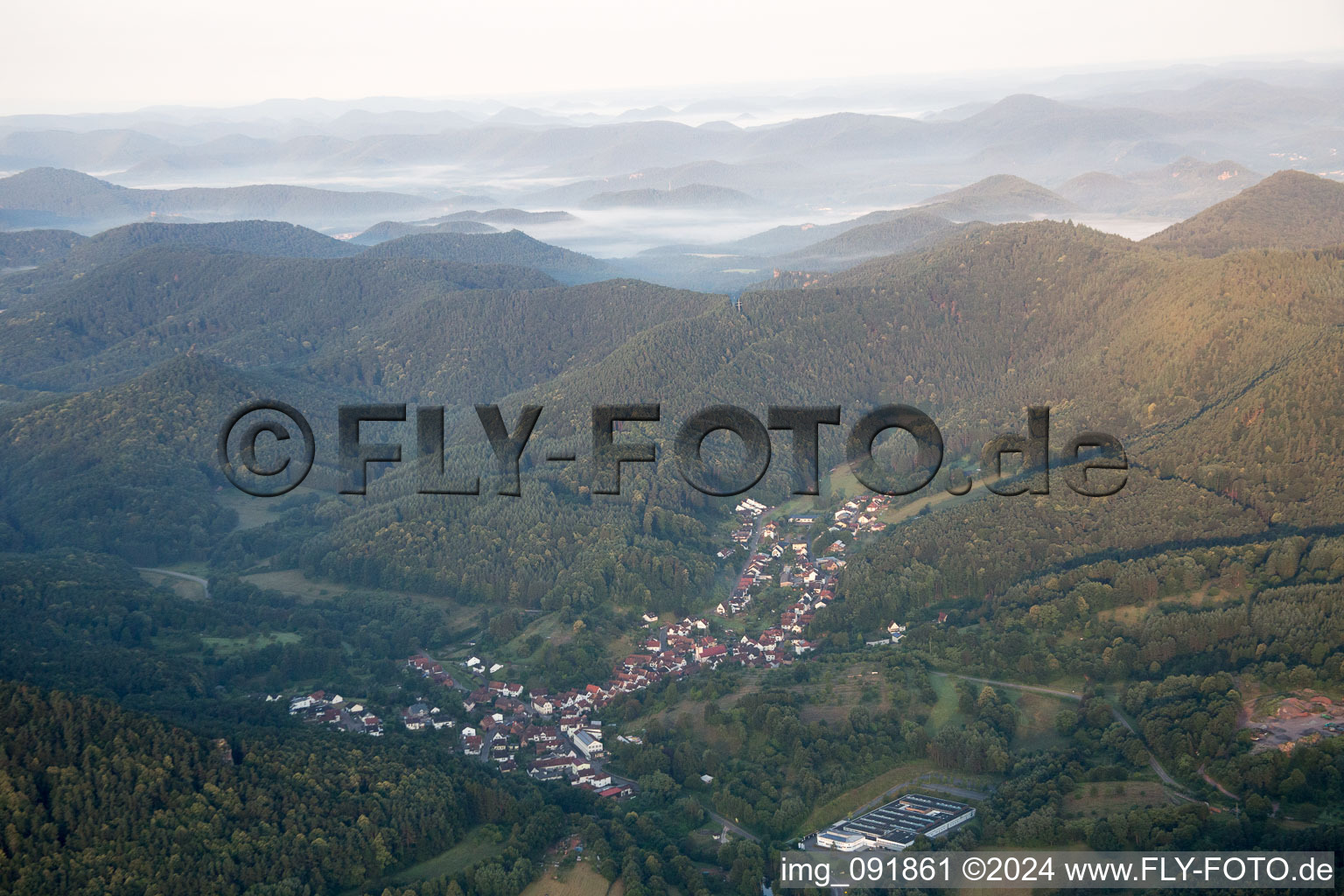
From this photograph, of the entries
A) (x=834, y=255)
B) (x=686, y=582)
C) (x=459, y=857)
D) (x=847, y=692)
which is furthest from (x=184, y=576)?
(x=834, y=255)

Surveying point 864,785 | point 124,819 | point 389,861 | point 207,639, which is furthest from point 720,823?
point 207,639

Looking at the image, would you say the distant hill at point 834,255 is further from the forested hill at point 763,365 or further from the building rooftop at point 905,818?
the building rooftop at point 905,818

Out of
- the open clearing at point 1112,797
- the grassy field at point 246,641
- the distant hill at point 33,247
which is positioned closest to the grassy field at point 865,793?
the open clearing at point 1112,797

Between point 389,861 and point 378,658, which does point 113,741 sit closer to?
point 389,861

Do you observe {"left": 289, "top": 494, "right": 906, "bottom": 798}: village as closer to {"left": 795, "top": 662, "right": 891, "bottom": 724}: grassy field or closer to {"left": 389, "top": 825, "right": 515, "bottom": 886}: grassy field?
{"left": 795, "top": 662, "right": 891, "bottom": 724}: grassy field

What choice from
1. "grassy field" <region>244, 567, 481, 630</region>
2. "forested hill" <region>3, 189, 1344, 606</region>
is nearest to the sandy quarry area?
"forested hill" <region>3, 189, 1344, 606</region>

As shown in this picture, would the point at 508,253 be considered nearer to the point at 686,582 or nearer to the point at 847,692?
the point at 686,582
